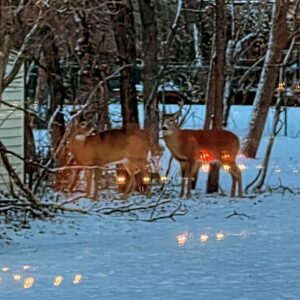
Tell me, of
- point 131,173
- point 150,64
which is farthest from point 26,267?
point 150,64

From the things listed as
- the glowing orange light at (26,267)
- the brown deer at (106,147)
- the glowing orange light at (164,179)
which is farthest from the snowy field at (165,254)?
the glowing orange light at (164,179)

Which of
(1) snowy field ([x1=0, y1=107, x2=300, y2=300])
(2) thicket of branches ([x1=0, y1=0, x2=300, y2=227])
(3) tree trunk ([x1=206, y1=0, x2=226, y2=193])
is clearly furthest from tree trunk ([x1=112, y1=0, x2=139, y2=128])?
(1) snowy field ([x1=0, y1=107, x2=300, y2=300])

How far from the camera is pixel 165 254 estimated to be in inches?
377

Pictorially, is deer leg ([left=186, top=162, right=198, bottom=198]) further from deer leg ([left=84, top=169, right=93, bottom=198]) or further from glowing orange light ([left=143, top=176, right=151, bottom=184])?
deer leg ([left=84, top=169, right=93, bottom=198])

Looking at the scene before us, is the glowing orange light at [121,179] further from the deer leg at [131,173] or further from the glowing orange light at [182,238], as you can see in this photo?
the glowing orange light at [182,238]

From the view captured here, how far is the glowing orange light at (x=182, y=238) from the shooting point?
33.8ft

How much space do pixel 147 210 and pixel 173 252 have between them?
2.93 meters

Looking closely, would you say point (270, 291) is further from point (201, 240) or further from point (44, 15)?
point (44, 15)

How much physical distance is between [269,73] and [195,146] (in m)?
5.29

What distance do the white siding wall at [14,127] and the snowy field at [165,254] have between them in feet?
5.48

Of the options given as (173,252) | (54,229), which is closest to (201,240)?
(173,252)

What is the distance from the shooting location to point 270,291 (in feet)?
25.7

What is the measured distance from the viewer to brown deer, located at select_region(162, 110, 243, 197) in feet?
50.0

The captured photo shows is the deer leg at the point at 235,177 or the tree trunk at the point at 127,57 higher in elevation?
the tree trunk at the point at 127,57
